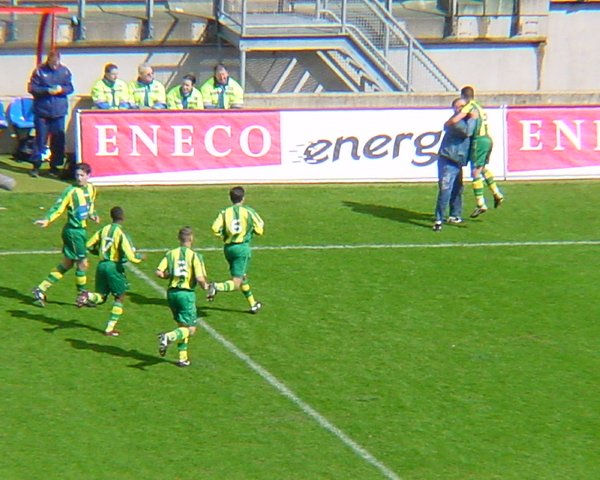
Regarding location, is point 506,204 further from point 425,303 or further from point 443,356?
point 443,356

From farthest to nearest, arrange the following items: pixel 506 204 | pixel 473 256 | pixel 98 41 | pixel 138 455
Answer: pixel 98 41 < pixel 506 204 < pixel 473 256 < pixel 138 455

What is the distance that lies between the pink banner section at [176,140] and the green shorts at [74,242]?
675 centimetres

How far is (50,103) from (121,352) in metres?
9.39

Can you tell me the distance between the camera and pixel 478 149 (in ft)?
67.9

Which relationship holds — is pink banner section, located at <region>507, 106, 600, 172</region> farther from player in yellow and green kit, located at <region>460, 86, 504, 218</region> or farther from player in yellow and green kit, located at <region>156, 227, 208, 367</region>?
player in yellow and green kit, located at <region>156, 227, 208, 367</region>

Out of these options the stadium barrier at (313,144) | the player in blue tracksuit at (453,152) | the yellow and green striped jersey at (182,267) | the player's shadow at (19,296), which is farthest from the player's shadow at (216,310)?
the stadium barrier at (313,144)

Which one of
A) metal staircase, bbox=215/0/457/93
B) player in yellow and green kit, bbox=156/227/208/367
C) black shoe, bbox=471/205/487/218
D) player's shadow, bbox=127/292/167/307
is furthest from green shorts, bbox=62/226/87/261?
metal staircase, bbox=215/0/457/93

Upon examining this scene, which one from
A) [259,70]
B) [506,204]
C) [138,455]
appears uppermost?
[259,70]

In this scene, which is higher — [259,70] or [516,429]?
[259,70]

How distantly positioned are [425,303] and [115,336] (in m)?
3.97

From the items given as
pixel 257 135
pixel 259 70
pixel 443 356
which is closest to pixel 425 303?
pixel 443 356

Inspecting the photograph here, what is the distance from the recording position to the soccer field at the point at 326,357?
40.7 ft

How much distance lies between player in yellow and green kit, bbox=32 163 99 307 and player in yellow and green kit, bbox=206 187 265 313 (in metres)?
1.50

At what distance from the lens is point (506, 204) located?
74.3 ft
